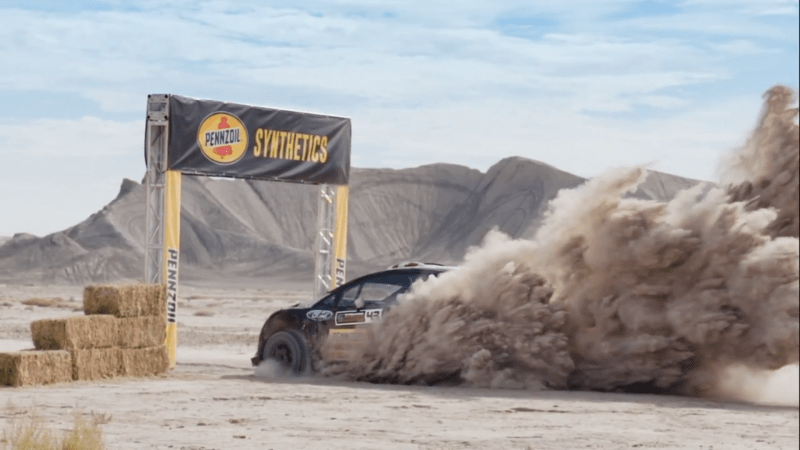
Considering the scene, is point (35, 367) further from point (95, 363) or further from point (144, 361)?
point (144, 361)

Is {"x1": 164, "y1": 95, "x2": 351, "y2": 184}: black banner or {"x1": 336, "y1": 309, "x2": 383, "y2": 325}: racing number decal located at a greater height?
{"x1": 164, "y1": 95, "x2": 351, "y2": 184}: black banner

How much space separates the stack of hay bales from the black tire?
164 cm

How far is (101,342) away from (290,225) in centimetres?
9791

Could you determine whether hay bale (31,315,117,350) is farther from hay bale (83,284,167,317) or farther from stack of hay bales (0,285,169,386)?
hay bale (83,284,167,317)

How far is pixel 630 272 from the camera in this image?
13336mm

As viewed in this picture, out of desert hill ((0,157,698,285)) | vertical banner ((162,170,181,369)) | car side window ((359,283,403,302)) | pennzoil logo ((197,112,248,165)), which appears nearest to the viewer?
car side window ((359,283,403,302))

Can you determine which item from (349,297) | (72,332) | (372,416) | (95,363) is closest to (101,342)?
(95,363)

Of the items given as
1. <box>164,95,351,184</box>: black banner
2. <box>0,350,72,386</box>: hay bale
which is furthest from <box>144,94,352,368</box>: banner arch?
<box>0,350,72,386</box>: hay bale

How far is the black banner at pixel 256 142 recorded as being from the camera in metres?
18.3

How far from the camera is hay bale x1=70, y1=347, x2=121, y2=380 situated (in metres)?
14.9

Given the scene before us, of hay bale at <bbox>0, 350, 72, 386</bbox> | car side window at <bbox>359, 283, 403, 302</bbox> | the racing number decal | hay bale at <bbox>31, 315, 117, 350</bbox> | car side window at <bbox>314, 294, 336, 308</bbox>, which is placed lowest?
hay bale at <bbox>0, 350, 72, 386</bbox>

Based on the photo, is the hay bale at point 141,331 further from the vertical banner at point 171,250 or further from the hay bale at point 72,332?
the vertical banner at point 171,250

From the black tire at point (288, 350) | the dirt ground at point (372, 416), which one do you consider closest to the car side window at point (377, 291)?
the black tire at point (288, 350)

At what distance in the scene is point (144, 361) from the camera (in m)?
16.0
